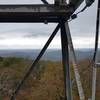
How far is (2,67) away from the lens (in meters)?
Result: 54.9

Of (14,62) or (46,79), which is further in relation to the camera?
(14,62)

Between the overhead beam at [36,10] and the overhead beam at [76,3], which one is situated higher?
the overhead beam at [76,3]

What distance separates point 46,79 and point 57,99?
657 cm

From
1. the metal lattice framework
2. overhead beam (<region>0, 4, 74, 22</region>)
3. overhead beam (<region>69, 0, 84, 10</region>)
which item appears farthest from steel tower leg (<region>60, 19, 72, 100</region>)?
overhead beam (<region>69, 0, 84, 10</region>)

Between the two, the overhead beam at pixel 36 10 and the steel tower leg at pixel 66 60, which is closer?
the overhead beam at pixel 36 10

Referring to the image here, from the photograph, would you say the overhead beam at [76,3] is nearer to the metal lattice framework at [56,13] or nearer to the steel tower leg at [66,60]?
the metal lattice framework at [56,13]

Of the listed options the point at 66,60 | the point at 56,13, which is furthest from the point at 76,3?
the point at 66,60

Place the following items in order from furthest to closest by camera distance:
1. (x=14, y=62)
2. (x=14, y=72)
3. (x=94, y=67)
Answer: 1. (x=14, y=62)
2. (x=14, y=72)
3. (x=94, y=67)

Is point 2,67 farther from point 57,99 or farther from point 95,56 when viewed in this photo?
point 95,56

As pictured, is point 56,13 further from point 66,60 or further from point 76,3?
point 66,60

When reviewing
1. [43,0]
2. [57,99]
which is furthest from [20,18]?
[57,99]

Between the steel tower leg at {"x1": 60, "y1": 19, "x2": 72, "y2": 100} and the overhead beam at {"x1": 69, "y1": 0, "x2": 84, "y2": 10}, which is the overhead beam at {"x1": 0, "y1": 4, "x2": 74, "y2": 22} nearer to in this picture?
the overhead beam at {"x1": 69, "y1": 0, "x2": 84, "y2": 10}

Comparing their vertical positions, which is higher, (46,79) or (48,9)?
(48,9)

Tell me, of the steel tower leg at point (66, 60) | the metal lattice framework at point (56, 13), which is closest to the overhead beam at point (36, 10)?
the metal lattice framework at point (56, 13)
